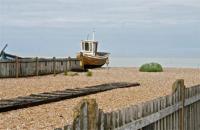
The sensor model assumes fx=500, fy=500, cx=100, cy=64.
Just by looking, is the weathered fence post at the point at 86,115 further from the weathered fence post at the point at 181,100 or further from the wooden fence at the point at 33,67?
the wooden fence at the point at 33,67

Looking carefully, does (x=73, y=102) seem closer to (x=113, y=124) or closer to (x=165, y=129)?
(x=165, y=129)

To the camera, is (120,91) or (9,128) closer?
(9,128)

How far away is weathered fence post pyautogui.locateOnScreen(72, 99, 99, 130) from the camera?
13.3 feet

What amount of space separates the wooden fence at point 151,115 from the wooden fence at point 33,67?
75.9 ft

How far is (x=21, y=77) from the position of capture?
107ft

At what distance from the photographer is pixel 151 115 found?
615 cm

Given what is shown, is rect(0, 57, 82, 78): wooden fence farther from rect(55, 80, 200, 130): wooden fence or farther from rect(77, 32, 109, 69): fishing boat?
rect(55, 80, 200, 130): wooden fence

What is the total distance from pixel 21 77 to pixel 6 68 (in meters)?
1.50

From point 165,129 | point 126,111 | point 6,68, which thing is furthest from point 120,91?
point 126,111

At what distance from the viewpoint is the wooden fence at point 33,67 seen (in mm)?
31641

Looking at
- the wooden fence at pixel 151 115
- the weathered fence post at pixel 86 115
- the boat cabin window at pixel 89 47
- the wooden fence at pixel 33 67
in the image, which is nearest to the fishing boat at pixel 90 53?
the boat cabin window at pixel 89 47

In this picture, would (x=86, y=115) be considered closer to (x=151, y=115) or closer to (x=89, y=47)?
(x=151, y=115)

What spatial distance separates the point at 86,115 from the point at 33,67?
30.2 metres

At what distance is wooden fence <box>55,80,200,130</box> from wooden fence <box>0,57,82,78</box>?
2312 centimetres
